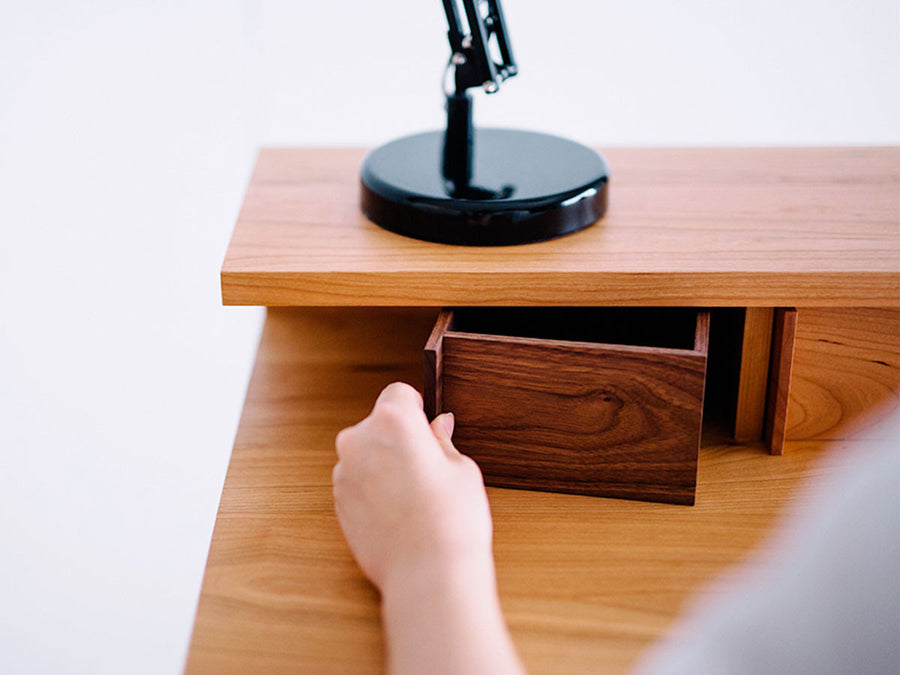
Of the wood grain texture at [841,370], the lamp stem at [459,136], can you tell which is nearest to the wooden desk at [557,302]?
the wood grain texture at [841,370]

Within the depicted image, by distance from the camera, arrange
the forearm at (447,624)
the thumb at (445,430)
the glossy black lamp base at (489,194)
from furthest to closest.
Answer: the glossy black lamp base at (489,194) < the thumb at (445,430) < the forearm at (447,624)

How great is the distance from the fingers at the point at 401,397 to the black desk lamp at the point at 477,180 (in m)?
0.16

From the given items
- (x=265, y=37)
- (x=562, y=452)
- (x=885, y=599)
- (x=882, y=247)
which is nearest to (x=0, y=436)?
(x=562, y=452)

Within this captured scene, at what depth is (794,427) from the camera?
0.84 metres

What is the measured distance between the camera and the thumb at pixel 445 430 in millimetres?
723

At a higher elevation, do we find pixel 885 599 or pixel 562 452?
pixel 885 599

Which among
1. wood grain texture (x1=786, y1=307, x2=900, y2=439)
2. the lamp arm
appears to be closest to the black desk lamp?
the lamp arm

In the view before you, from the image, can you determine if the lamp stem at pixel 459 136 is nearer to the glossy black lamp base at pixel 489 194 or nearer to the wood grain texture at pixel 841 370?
the glossy black lamp base at pixel 489 194

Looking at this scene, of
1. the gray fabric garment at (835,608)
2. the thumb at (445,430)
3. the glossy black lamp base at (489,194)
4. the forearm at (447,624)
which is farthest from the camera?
the glossy black lamp base at (489,194)

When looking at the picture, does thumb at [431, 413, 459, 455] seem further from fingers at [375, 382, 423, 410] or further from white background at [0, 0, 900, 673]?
white background at [0, 0, 900, 673]

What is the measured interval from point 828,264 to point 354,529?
0.46 m

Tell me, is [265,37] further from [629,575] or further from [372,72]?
[629,575]

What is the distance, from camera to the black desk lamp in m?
0.83

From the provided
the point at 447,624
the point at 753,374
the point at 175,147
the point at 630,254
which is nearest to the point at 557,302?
the point at 630,254
